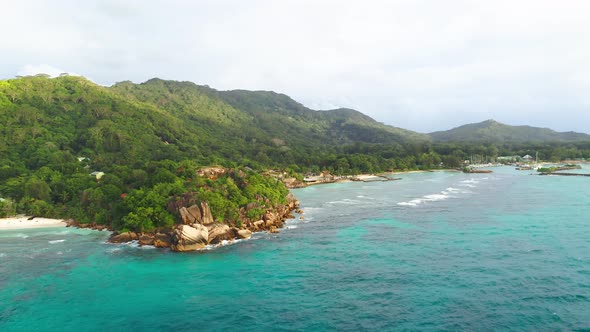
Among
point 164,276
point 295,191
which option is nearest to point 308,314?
point 164,276

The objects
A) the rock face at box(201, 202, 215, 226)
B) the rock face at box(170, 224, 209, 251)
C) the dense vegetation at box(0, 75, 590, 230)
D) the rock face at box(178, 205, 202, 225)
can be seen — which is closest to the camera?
the rock face at box(170, 224, 209, 251)

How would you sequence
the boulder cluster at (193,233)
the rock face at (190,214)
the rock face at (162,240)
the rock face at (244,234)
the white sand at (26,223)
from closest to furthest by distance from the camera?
1. the boulder cluster at (193,233)
2. the rock face at (162,240)
3. the rock face at (190,214)
4. the rock face at (244,234)
5. the white sand at (26,223)

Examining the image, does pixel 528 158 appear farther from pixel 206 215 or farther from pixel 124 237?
pixel 124 237

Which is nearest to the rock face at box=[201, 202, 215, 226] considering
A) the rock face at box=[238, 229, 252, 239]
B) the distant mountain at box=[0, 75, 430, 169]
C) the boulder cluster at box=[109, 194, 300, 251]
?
the boulder cluster at box=[109, 194, 300, 251]

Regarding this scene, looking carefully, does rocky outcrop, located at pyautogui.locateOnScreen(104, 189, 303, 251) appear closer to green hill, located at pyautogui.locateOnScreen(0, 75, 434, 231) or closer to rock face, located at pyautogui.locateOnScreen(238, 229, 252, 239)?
rock face, located at pyautogui.locateOnScreen(238, 229, 252, 239)

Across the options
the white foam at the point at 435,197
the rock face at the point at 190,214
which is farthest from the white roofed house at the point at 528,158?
the rock face at the point at 190,214

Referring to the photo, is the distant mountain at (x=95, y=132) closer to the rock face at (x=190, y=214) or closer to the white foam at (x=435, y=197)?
the rock face at (x=190, y=214)

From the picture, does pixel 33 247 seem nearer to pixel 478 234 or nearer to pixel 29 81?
pixel 478 234
